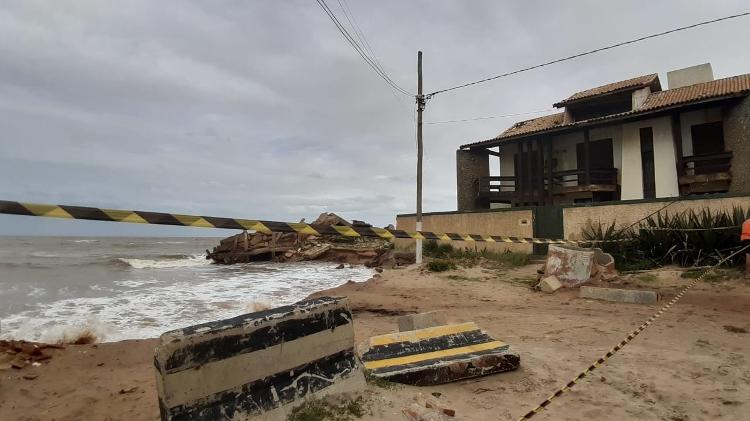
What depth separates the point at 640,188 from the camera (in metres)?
17.3

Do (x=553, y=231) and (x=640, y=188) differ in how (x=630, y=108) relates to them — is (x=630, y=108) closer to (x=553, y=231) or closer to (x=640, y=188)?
(x=640, y=188)

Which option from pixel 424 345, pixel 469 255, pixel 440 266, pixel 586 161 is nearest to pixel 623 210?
pixel 469 255

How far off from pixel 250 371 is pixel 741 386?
3.73 m

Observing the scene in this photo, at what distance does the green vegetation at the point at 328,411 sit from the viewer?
7.72 ft

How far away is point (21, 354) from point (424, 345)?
194 inches

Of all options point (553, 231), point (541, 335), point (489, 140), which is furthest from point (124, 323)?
point (489, 140)

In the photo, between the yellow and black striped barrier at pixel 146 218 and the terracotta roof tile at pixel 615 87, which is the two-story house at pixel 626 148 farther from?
the yellow and black striped barrier at pixel 146 218

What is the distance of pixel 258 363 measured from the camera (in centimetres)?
231

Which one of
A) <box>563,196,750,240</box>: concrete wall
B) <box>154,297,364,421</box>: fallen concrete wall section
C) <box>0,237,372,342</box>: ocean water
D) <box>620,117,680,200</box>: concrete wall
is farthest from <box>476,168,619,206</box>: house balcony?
<box>154,297,364,421</box>: fallen concrete wall section

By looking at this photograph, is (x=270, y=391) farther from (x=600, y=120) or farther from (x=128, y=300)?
(x=600, y=120)

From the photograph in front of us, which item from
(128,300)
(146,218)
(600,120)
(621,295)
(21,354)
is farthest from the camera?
(600,120)

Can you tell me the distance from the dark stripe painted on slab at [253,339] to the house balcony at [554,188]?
18390mm

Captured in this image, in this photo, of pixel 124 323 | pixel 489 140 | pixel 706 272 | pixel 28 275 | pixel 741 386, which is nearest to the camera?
pixel 741 386

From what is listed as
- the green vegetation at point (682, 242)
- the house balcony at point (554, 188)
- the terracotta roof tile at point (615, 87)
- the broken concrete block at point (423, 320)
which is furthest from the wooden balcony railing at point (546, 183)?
the broken concrete block at point (423, 320)
